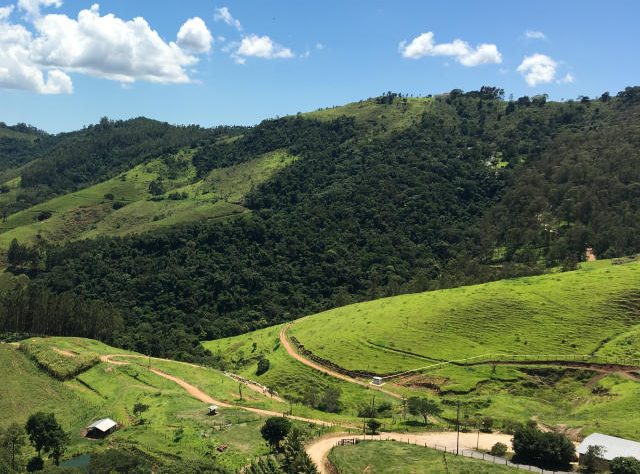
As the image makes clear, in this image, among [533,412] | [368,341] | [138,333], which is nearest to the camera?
[533,412]

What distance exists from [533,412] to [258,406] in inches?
1623

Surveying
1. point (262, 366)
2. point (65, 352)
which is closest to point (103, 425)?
point (262, 366)

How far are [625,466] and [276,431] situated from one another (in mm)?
35721

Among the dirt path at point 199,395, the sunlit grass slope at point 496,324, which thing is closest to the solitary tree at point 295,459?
the dirt path at point 199,395

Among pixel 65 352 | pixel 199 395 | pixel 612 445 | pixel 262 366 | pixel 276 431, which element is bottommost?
pixel 262 366

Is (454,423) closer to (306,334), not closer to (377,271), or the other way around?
(306,334)

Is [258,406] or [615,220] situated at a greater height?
[615,220]

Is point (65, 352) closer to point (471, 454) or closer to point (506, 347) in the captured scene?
point (471, 454)

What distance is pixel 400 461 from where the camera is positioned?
5762cm

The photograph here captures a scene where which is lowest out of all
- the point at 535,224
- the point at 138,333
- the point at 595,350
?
the point at 138,333

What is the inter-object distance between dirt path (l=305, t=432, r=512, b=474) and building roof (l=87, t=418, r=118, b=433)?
1206 inches

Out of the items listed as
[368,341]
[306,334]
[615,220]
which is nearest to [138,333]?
[306,334]

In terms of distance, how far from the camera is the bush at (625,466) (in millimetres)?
50812

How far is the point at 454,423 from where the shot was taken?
75.3 metres
